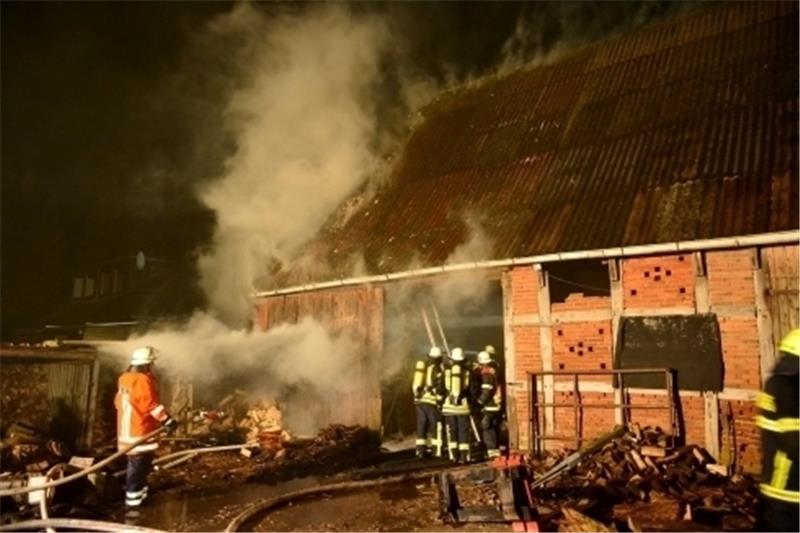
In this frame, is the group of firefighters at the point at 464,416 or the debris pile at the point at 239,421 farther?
the debris pile at the point at 239,421

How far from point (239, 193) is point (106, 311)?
12.3 meters

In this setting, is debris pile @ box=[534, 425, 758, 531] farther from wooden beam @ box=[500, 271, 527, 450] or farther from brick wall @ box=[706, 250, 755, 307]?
brick wall @ box=[706, 250, 755, 307]

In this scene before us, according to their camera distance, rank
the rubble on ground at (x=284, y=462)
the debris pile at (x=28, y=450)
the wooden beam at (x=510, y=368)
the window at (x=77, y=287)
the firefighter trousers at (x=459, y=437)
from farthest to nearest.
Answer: the window at (x=77, y=287), the firefighter trousers at (x=459, y=437), the wooden beam at (x=510, y=368), the rubble on ground at (x=284, y=462), the debris pile at (x=28, y=450)

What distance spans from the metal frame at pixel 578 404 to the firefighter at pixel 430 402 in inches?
69.2

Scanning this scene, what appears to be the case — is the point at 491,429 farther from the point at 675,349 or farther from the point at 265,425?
the point at 265,425

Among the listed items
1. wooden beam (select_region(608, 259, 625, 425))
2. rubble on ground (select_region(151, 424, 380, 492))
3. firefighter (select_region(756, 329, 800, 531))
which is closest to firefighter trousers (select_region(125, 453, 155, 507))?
rubble on ground (select_region(151, 424, 380, 492))

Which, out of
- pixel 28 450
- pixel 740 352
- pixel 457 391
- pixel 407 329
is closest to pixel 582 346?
pixel 740 352

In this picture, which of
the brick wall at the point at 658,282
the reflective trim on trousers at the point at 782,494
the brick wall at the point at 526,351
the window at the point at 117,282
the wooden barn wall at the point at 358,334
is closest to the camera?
the reflective trim on trousers at the point at 782,494

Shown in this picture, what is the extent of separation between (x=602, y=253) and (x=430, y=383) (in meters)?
3.94

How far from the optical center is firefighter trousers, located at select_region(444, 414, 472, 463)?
31.1 ft

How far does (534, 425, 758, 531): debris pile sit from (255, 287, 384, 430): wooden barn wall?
3.98 meters

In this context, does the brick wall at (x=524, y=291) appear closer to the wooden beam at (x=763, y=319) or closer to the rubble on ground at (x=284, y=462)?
the wooden beam at (x=763, y=319)

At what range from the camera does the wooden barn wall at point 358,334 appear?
10945 millimetres

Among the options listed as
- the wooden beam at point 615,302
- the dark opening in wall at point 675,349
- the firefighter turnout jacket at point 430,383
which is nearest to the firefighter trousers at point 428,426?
the firefighter turnout jacket at point 430,383
